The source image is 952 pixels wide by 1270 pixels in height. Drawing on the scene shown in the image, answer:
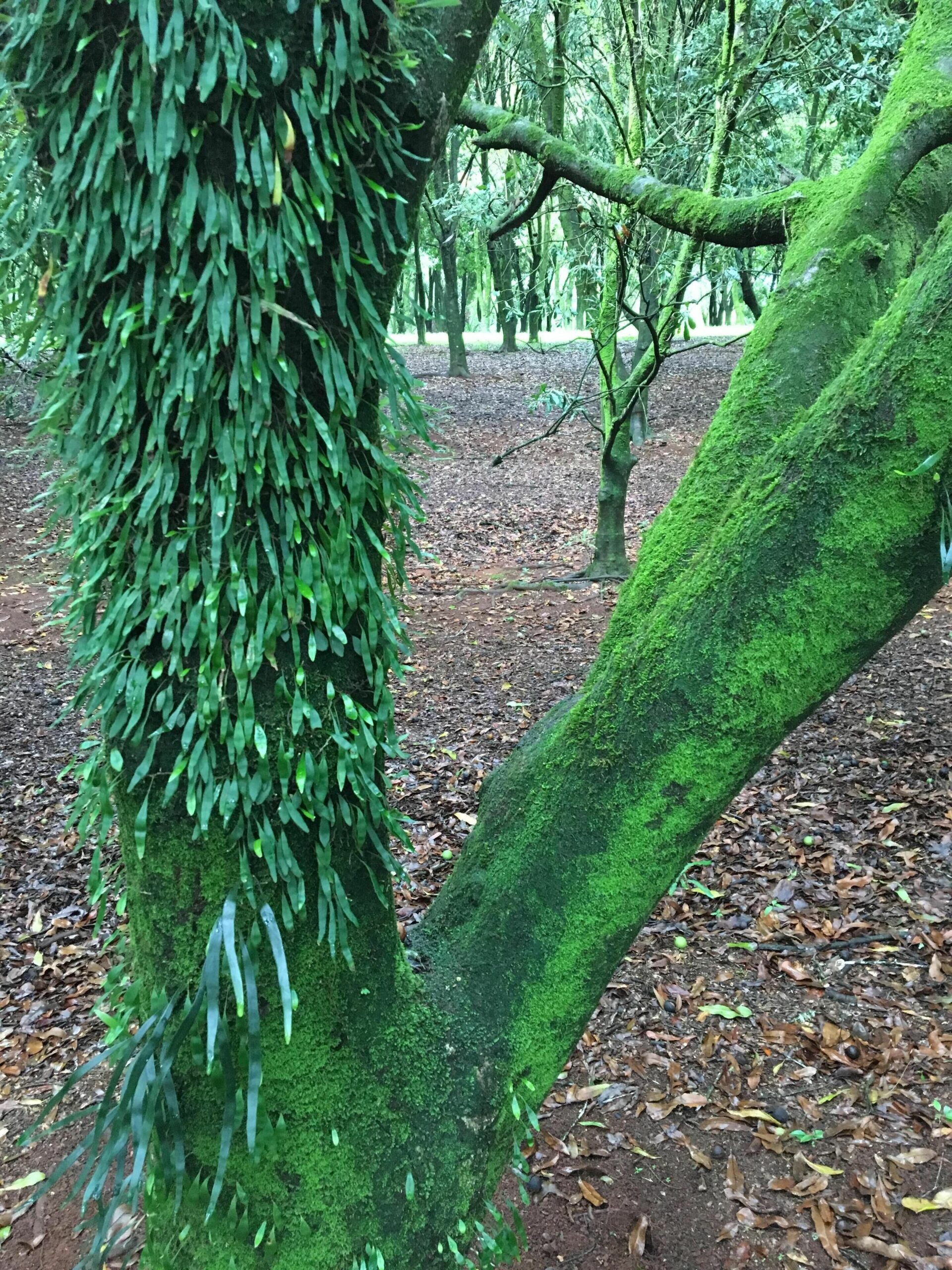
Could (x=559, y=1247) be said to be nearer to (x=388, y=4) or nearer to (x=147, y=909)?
(x=147, y=909)

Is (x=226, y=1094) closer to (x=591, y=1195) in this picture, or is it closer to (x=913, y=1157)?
(x=591, y=1195)

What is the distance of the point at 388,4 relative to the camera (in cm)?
134

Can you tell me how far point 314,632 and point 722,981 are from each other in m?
3.15

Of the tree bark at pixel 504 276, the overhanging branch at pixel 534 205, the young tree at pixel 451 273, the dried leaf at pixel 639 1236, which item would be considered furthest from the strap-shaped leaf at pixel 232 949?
the tree bark at pixel 504 276

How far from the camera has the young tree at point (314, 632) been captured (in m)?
1.30

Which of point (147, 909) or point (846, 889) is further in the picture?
point (846, 889)

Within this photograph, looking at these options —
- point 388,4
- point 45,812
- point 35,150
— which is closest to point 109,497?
point 35,150

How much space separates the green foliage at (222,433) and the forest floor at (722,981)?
10.8 inches

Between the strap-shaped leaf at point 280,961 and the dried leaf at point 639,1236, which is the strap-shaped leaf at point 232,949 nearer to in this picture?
the strap-shaped leaf at point 280,961

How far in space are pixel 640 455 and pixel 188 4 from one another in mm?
13192

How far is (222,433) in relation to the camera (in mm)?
1371

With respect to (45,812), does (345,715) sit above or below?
above

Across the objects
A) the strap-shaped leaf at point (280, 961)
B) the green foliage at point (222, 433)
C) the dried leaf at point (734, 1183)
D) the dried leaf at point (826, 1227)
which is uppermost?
the green foliage at point (222, 433)

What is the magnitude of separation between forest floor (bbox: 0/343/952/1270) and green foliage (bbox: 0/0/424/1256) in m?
0.28
